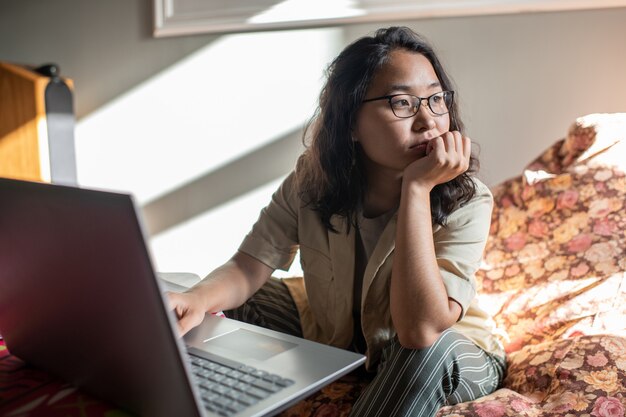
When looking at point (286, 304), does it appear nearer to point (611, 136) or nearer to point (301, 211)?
point (301, 211)

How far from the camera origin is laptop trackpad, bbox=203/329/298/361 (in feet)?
2.74

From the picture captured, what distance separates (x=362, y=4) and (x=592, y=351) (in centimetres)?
150

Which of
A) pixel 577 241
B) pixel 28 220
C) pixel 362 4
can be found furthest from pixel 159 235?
pixel 28 220

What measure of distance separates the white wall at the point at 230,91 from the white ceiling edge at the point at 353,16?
0.03 meters

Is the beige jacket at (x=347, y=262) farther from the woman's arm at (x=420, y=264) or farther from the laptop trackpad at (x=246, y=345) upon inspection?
the laptop trackpad at (x=246, y=345)

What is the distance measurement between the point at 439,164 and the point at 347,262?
31cm

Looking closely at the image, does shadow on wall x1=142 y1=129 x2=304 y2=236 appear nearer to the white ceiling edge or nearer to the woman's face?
the white ceiling edge

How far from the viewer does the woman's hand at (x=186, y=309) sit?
1.00 m

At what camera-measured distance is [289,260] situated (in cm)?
145

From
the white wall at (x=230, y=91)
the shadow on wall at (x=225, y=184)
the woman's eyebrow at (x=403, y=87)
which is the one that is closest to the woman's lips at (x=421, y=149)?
the woman's eyebrow at (x=403, y=87)

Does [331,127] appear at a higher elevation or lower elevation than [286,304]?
higher

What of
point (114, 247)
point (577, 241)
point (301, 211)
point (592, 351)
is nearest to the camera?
point (114, 247)

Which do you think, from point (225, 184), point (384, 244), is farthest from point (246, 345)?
point (225, 184)

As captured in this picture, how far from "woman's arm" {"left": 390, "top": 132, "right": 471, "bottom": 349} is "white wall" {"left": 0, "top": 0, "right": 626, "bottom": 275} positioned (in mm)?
1079
